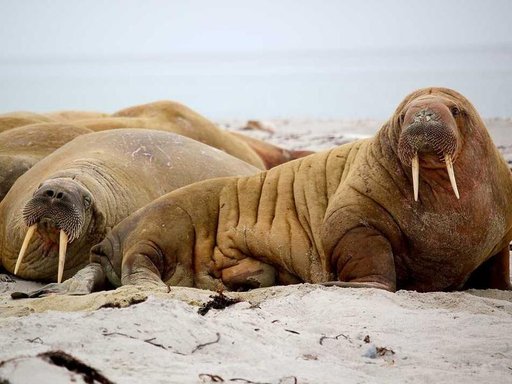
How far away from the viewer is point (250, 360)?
3.76 m

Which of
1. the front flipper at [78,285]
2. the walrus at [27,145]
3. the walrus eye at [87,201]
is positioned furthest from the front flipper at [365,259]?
the walrus at [27,145]

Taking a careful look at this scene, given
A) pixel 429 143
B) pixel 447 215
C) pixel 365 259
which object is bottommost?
pixel 365 259

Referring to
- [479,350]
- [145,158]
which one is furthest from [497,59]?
[479,350]

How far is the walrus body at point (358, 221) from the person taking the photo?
18.3 ft

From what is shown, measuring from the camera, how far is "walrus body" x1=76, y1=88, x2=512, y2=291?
5.57m

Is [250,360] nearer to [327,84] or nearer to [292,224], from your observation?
[292,224]

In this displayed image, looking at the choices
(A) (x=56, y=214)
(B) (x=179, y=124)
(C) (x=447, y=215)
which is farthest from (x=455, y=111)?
(B) (x=179, y=124)

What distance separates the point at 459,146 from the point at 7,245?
3.03 m

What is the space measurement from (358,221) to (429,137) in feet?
2.11

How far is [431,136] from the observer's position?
208 inches

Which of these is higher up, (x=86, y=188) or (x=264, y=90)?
(x=86, y=188)

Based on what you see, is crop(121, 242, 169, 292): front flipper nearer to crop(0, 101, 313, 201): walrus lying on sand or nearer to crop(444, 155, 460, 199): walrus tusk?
crop(444, 155, 460, 199): walrus tusk

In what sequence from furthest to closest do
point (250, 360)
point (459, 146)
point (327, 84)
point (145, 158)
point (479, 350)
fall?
point (327, 84) < point (145, 158) < point (459, 146) < point (479, 350) < point (250, 360)

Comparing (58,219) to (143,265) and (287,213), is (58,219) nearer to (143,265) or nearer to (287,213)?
(143,265)
